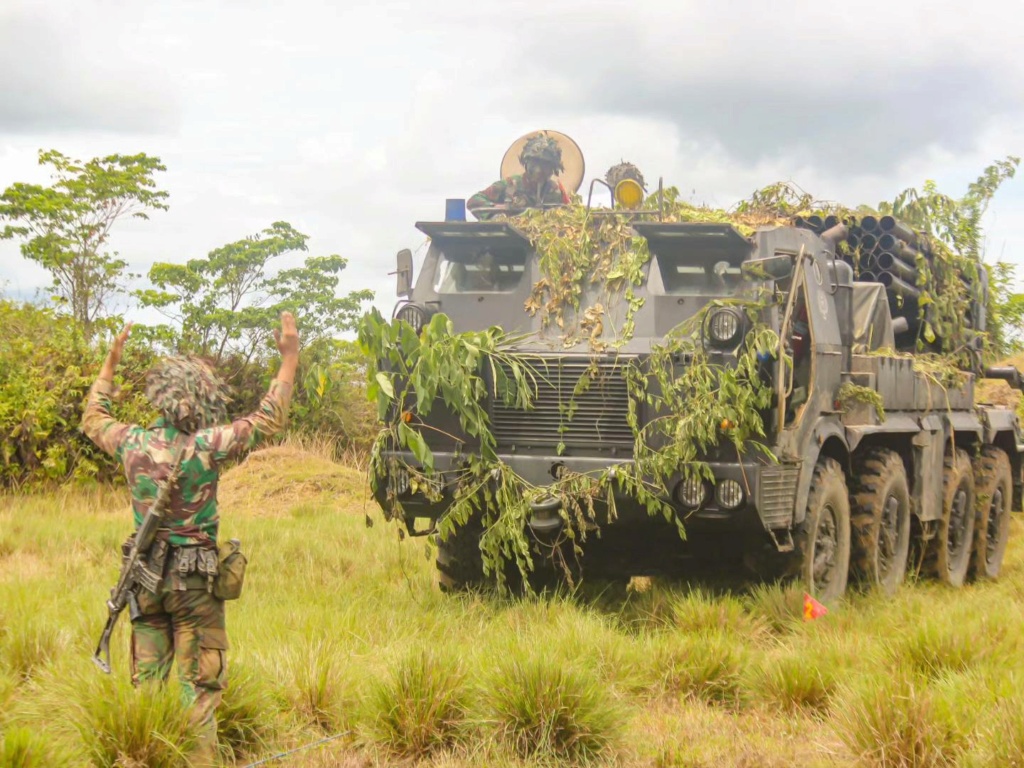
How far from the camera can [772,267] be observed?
877cm

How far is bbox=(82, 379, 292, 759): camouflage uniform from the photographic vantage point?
554 cm

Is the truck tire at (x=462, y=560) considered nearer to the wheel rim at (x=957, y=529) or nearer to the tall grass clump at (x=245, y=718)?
the tall grass clump at (x=245, y=718)

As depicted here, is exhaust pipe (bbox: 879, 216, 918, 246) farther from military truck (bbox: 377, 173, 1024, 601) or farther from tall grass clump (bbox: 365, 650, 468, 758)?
tall grass clump (bbox: 365, 650, 468, 758)

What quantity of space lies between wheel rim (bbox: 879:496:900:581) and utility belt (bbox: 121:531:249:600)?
6.09 m

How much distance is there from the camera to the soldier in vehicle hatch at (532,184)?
11133 mm

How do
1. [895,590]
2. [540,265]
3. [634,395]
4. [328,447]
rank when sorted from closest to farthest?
[634,395] → [540,265] → [895,590] → [328,447]

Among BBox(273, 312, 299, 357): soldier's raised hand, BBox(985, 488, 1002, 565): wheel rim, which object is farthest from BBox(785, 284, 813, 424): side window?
BBox(985, 488, 1002, 565): wheel rim

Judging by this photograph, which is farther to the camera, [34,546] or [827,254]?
[34,546]

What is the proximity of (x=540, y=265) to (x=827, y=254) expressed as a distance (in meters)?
2.05

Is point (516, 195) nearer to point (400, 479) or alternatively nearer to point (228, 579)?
point (400, 479)

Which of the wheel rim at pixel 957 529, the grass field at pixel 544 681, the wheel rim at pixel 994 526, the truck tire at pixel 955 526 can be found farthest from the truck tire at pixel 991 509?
the grass field at pixel 544 681

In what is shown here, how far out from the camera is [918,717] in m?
5.55

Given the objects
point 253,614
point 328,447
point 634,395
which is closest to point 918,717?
point 634,395

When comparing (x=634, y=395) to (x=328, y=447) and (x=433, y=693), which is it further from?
(x=328, y=447)
